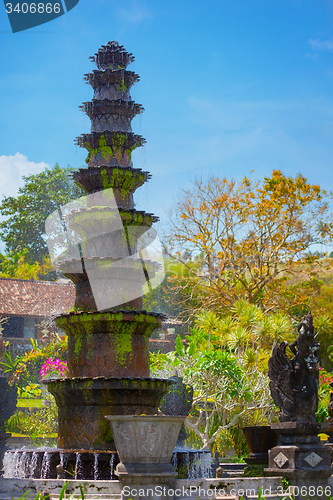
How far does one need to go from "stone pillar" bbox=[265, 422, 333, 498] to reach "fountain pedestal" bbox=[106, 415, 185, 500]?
205cm

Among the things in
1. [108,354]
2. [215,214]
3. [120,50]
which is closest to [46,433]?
[215,214]

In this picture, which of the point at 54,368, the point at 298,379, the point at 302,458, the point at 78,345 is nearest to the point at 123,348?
the point at 78,345

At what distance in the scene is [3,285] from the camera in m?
36.0

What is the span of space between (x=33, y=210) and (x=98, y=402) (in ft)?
122

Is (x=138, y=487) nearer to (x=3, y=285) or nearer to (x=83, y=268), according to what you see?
(x=83, y=268)

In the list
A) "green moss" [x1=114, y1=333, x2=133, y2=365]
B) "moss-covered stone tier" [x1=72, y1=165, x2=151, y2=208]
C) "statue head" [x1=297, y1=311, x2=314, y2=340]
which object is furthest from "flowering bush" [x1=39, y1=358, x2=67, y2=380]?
"statue head" [x1=297, y1=311, x2=314, y2=340]

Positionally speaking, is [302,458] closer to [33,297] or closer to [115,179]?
[115,179]

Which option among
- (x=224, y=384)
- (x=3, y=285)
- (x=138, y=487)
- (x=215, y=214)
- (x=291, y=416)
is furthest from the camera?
(x=3, y=285)

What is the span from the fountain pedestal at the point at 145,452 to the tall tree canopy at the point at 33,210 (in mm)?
37737

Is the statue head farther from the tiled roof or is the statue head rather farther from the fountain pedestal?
the tiled roof

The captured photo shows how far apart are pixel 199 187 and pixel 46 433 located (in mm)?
12473

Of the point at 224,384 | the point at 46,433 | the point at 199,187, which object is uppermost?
the point at 199,187

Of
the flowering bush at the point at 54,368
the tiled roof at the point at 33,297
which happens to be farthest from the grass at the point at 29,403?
the flowering bush at the point at 54,368

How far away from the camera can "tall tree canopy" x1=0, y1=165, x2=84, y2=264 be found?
44.2 meters
